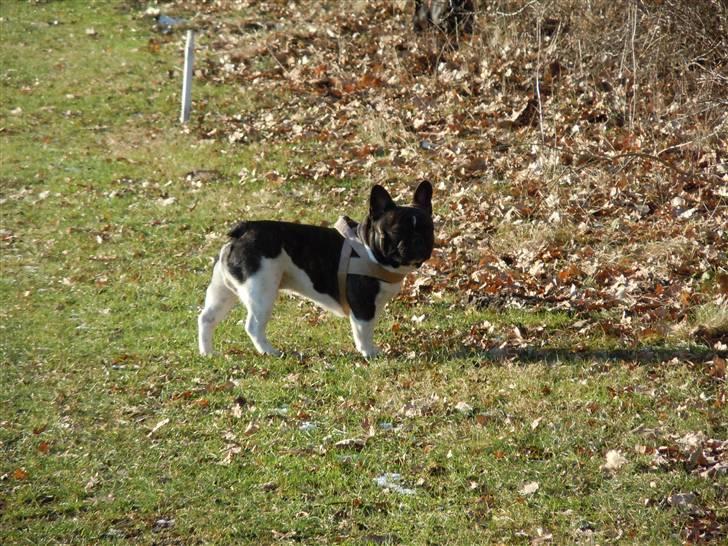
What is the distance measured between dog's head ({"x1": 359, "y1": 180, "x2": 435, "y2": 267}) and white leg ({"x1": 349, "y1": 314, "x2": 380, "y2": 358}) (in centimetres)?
52

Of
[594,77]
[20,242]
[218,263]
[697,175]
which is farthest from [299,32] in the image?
[218,263]

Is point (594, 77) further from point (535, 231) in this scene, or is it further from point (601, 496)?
point (601, 496)

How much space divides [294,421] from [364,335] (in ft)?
4.02

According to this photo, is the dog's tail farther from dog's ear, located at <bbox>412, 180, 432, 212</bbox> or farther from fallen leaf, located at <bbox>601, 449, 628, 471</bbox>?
fallen leaf, located at <bbox>601, 449, 628, 471</bbox>

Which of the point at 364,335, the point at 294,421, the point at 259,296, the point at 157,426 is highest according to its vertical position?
the point at 259,296

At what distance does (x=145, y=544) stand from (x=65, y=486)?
1.07 metres

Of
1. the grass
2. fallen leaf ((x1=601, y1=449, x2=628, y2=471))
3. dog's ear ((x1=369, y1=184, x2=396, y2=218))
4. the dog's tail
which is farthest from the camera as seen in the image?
the dog's tail

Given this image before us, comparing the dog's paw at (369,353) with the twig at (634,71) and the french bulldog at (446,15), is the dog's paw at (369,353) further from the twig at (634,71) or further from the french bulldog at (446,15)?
the french bulldog at (446,15)

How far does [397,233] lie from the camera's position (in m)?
8.34

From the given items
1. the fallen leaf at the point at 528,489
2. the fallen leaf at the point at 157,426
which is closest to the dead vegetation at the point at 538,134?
the fallen leaf at the point at 528,489

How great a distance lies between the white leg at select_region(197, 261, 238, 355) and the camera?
896cm

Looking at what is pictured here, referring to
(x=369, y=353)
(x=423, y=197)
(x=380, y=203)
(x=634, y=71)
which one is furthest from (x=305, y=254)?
(x=634, y=71)

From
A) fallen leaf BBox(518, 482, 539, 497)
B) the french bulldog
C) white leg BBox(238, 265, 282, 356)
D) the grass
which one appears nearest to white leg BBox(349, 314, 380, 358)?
the grass

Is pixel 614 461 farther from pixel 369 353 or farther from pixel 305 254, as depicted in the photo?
pixel 305 254
